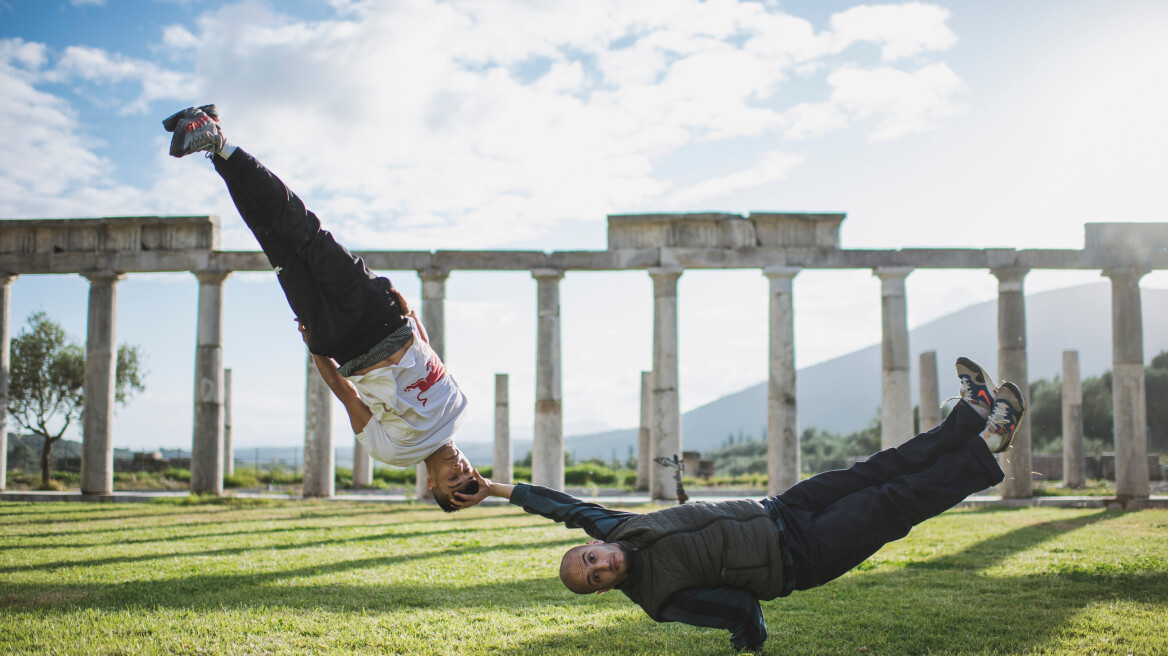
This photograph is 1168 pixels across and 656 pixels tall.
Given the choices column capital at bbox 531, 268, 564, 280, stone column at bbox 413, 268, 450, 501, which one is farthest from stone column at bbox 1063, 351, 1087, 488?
stone column at bbox 413, 268, 450, 501

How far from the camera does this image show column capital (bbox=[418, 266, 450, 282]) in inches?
846

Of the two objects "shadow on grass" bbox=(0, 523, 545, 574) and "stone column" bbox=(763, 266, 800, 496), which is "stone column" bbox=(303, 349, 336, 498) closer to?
"shadow on grass" bbox=(0, 523, 545, 574)

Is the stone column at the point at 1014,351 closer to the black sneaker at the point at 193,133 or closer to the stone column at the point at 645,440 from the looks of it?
the stone column at the point at 645,440

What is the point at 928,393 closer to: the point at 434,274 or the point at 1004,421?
the point at 434,274

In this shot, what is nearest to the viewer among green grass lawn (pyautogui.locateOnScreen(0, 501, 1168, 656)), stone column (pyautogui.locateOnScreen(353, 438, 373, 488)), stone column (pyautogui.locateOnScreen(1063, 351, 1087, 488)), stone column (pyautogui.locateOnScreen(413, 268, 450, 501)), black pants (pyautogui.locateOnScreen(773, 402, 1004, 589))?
black pants (pyautogui.locateOnScreen(773, 402, 1004, 589))

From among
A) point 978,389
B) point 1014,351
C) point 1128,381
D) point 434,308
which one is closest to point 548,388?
point 434,308

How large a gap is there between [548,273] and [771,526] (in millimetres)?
16186

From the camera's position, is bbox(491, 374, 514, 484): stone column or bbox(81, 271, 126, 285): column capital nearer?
bbox(81, 271, 126, 285): column capital

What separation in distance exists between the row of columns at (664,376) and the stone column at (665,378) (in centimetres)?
3

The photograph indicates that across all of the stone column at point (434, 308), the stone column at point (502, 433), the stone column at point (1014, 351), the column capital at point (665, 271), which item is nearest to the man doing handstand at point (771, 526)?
→ the column capital at point (665, 271)

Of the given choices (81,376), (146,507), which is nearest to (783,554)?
(146,507)

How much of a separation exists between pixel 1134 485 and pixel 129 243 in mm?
25679

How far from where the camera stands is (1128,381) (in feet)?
66.9

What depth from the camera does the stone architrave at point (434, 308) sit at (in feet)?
70.3
